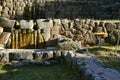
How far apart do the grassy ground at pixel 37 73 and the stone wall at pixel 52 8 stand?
32.3ft

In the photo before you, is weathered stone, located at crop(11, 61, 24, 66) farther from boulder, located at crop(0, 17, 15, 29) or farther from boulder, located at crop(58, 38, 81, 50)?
boulder, located at crop(0, 17, 15, 29)

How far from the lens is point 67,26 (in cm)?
1795

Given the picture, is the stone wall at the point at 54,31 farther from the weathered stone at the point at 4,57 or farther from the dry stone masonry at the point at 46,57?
the weathered stone at the point at 4,57

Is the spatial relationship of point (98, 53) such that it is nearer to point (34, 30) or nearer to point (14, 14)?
point (34, 30)

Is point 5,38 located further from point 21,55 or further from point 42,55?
point 42,55

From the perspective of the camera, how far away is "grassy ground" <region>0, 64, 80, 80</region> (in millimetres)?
12398

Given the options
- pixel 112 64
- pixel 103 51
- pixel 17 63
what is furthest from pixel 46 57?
pixel 112 64

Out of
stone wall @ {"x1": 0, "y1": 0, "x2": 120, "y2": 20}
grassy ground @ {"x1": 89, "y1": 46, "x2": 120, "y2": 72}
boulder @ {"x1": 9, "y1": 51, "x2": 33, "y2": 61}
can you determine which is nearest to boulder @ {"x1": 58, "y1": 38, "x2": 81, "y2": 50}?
grassy ground @ {"x1": 89, "y1": 46, "x2": 120, "y2": 72}

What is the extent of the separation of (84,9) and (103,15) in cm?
166

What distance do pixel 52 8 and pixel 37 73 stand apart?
1161 cm

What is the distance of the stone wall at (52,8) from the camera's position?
78.2 ft

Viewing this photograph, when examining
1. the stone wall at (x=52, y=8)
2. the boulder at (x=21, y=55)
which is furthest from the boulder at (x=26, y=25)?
the stone wall at (x=52, y=8)

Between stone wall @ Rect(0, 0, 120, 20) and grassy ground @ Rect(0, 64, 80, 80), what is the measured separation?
32.3ft

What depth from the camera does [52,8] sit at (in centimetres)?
2428
